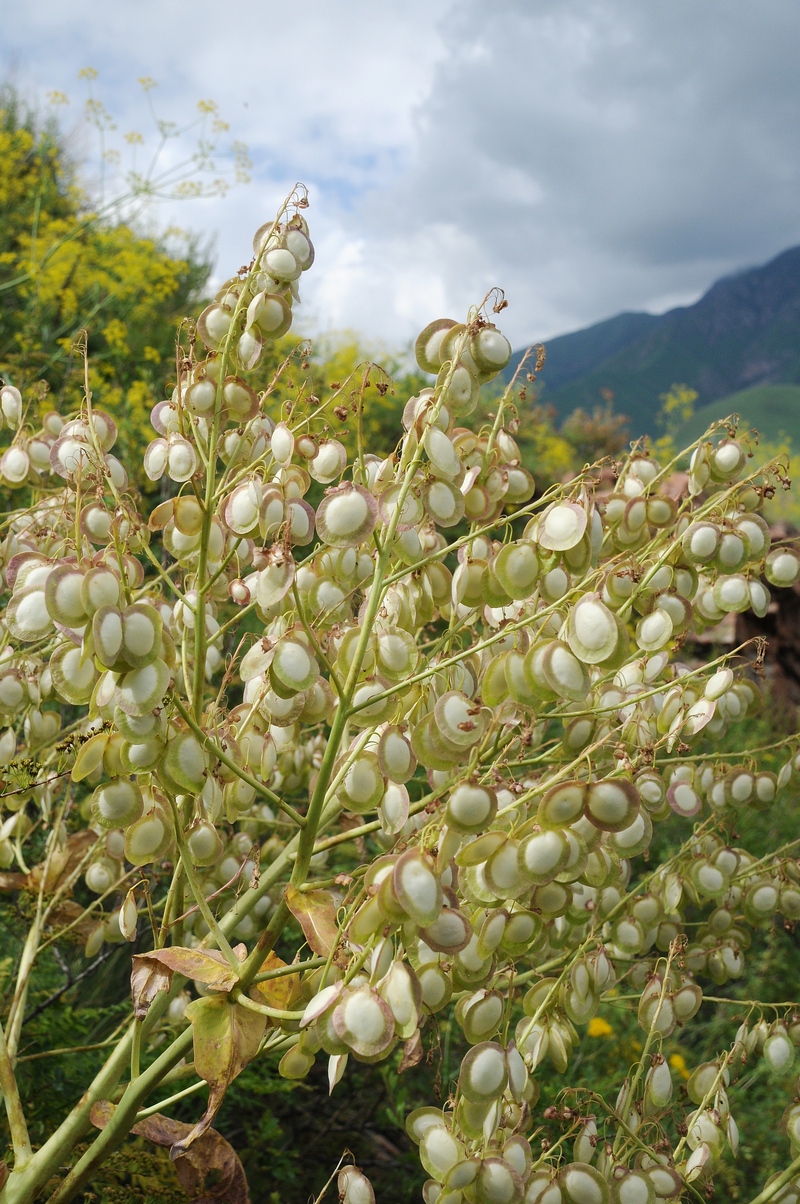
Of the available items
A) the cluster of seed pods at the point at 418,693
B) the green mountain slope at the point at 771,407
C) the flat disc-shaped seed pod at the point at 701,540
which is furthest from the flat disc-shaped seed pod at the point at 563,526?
the green mountain slope at the point at 771,407

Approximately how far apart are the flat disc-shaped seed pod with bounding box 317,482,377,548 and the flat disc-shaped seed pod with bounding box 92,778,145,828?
0.32 meters

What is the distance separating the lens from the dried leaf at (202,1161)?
1062 millimetres

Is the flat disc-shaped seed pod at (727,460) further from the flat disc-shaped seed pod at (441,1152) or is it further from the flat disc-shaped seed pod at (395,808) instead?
the flat disc-shaped seed pod at (441,1152)

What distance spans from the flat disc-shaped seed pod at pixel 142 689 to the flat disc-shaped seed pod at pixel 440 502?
0.31 metres

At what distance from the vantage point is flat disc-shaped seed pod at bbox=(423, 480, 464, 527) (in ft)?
2.82

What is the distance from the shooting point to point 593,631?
0.79 meters

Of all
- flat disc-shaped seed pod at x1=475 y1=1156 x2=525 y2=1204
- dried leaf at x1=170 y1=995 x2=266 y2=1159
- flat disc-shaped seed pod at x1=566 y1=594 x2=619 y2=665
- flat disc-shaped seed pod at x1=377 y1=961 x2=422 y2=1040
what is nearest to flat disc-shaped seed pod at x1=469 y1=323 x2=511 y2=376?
flat disc-shaped seed pod at x1=566 y1=594 x2=619 y2=665

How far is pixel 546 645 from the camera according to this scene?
31.2 inches

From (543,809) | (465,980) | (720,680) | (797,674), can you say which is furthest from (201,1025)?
(797,674)

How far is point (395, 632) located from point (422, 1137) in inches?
21.3

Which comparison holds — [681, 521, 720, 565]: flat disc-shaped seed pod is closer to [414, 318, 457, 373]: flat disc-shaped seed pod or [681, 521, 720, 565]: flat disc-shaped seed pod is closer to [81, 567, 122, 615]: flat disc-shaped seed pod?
[414, 318, 457, 373]: flat disc-shaped seed pod

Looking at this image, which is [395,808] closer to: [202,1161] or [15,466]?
[202,1161]

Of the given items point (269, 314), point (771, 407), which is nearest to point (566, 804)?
point (269, 314)

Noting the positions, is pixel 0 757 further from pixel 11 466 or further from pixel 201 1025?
pixel 201 1025
